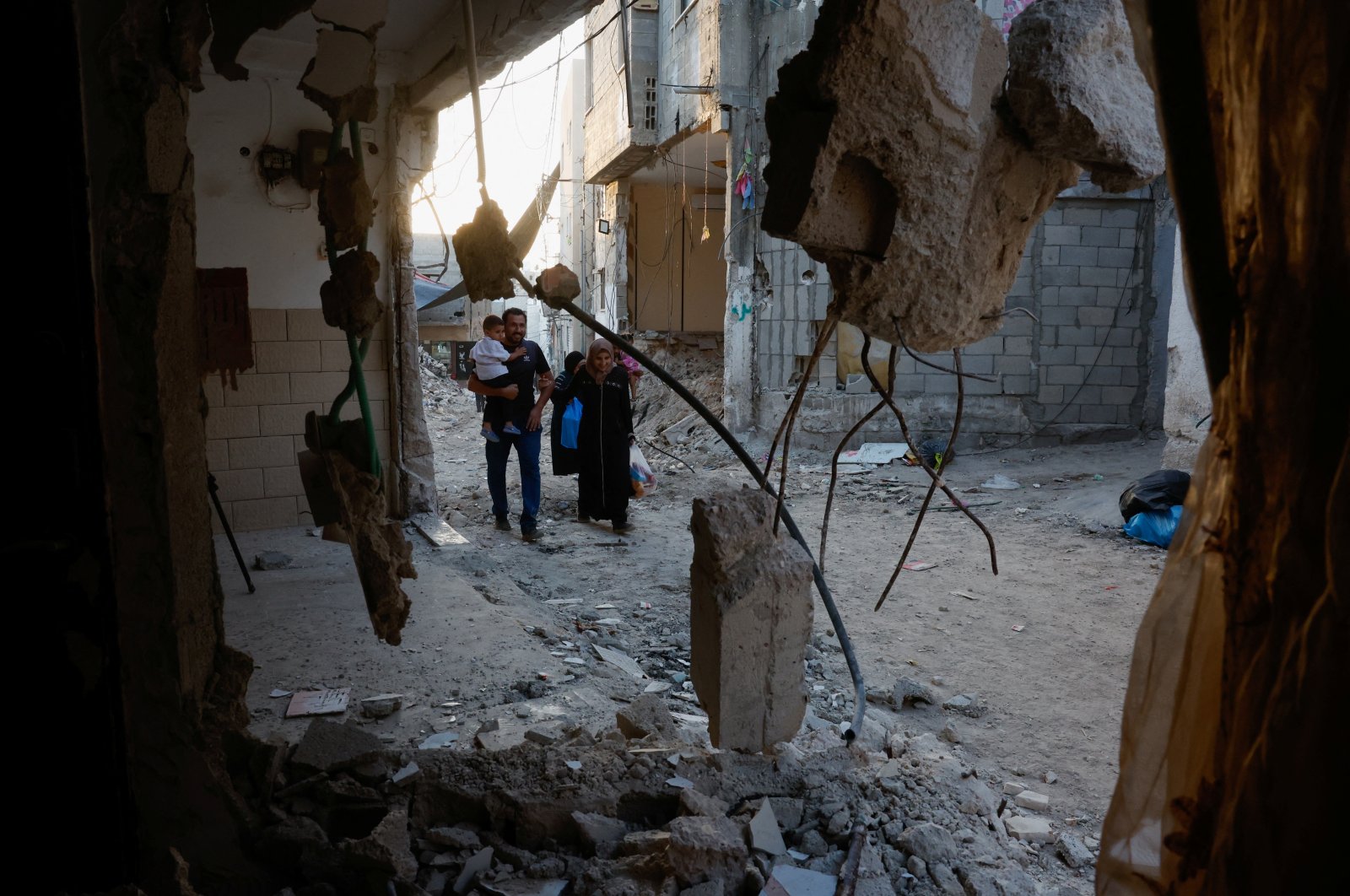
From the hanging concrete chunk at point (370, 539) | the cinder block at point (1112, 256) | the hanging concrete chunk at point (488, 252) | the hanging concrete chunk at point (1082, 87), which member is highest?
the cinder block at point (1112, 256)

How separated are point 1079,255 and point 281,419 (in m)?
8.39

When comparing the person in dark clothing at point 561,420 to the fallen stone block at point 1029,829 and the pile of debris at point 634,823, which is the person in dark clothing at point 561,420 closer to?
the pile of debris at point 634,823

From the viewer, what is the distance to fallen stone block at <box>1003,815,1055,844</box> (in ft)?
8.87

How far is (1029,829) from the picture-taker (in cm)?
275

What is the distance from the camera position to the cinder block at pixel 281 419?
6168 mm

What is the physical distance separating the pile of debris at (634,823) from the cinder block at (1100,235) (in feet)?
28.7

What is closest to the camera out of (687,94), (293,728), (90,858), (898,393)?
(90,858)

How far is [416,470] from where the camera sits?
6.75 meters

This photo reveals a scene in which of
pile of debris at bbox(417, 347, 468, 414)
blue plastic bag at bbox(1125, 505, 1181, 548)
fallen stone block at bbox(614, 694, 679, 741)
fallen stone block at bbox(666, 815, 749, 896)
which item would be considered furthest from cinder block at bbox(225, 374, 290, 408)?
pile of debris at bbox(417, 347, 468, 414)

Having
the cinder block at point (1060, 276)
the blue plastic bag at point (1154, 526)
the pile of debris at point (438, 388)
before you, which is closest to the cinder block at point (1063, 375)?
the cinder block at point (1060, 276)

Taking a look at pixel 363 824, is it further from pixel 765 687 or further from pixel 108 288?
pixel 108 288

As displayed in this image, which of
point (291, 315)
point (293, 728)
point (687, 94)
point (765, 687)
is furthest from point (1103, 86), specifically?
point (687, 94)

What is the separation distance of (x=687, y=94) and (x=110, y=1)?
9972 mm

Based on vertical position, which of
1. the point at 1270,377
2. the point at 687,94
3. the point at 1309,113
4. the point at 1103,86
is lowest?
the point at 1270,377
